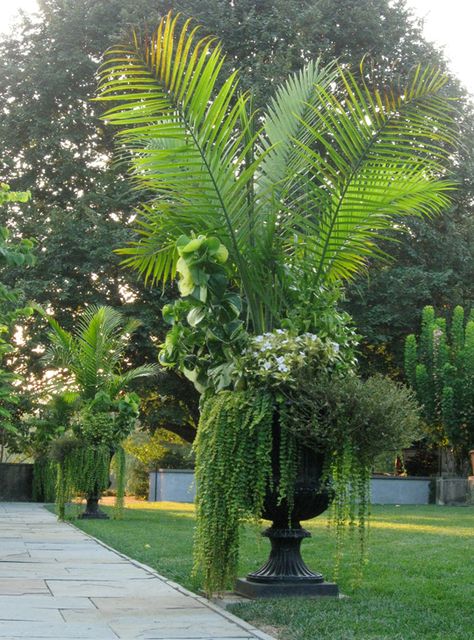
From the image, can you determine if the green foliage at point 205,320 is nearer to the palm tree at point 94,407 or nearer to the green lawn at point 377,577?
the green lawn at point 377,577

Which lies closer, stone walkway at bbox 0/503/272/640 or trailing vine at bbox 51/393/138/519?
stone walkway at bbox 0/503/272/640

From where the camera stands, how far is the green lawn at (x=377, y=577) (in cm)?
532

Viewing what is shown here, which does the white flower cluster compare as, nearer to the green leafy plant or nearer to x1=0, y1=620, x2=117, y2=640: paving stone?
the green leafy plant

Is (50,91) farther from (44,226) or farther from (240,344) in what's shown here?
(240,344)

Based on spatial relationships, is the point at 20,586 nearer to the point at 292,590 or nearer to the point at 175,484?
the point at 292,590

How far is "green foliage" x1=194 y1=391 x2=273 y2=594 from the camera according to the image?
20.4 feet

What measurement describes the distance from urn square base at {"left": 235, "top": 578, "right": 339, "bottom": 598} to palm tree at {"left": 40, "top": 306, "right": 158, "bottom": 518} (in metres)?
8.98

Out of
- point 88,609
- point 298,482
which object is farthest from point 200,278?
point 88,609

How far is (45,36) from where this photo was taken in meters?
22.8

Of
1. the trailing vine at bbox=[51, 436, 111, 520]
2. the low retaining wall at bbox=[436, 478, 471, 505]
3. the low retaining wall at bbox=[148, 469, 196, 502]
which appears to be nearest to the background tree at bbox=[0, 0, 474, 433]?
the low retaining wall at bbox=[148, 469, 196, 502]

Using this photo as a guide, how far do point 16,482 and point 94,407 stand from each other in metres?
10.9

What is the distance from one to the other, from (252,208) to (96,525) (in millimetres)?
8571

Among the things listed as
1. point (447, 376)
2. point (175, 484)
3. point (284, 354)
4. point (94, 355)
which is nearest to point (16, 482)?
point (175, 484)

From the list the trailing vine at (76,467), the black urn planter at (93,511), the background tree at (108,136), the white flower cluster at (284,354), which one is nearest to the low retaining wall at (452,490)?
the background tree at (108,136)
